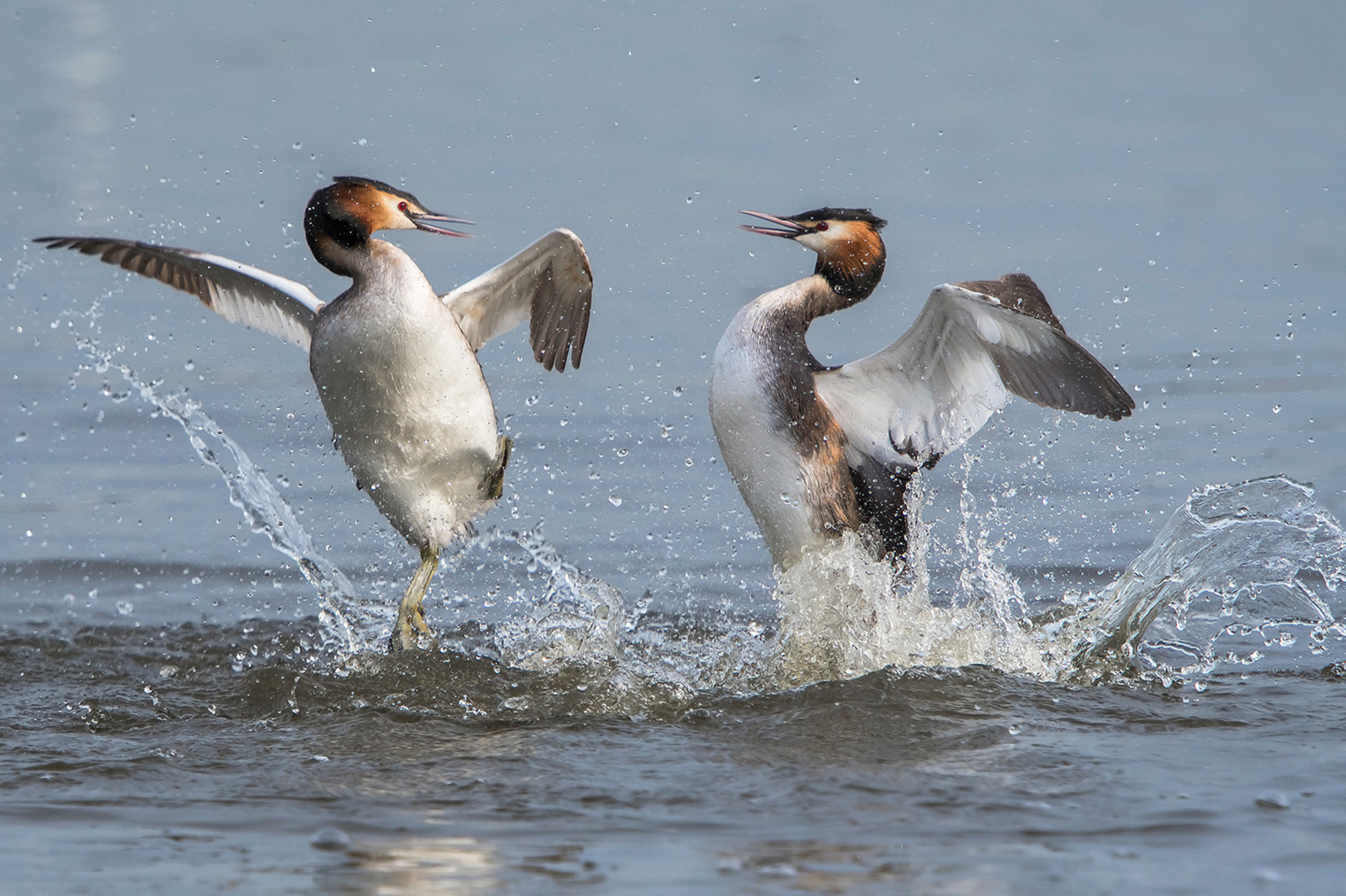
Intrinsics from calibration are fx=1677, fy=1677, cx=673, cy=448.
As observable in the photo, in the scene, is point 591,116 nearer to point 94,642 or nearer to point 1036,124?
point 1036,124

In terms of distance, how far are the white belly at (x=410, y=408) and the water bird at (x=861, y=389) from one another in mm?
1044

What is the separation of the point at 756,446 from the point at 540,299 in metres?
1.58

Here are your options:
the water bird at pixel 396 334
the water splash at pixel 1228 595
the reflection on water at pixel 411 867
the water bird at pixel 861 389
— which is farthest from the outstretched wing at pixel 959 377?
the reflection on water at pixel 411 867

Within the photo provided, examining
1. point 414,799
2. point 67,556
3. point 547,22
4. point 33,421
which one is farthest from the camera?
point 547,22

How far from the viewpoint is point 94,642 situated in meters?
6.85

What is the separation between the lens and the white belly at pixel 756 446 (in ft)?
21.5

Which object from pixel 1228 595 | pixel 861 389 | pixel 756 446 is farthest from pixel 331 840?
pixel 1228 595

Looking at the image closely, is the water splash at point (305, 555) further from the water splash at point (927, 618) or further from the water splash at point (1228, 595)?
the water splash at point (1228, 595)

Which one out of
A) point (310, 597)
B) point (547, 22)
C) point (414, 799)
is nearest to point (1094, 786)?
point (414, 799)

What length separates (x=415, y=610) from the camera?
690 cm

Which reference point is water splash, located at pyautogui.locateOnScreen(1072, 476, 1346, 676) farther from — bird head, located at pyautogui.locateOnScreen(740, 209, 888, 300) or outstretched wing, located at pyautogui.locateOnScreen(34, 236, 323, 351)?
outstretched wing, located at pyautogui.locateOnScreen(34, 236, 323, 351)

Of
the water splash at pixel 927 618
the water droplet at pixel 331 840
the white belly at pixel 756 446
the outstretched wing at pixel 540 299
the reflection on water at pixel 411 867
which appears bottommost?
the reflection on water at pixel 411 867

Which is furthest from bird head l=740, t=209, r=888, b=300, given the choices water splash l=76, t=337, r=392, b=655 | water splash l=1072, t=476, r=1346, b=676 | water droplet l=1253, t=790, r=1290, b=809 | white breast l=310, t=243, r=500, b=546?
A: water droplet l=1253, t=790, r=1290, b=809

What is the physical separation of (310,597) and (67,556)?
4.69 ft
